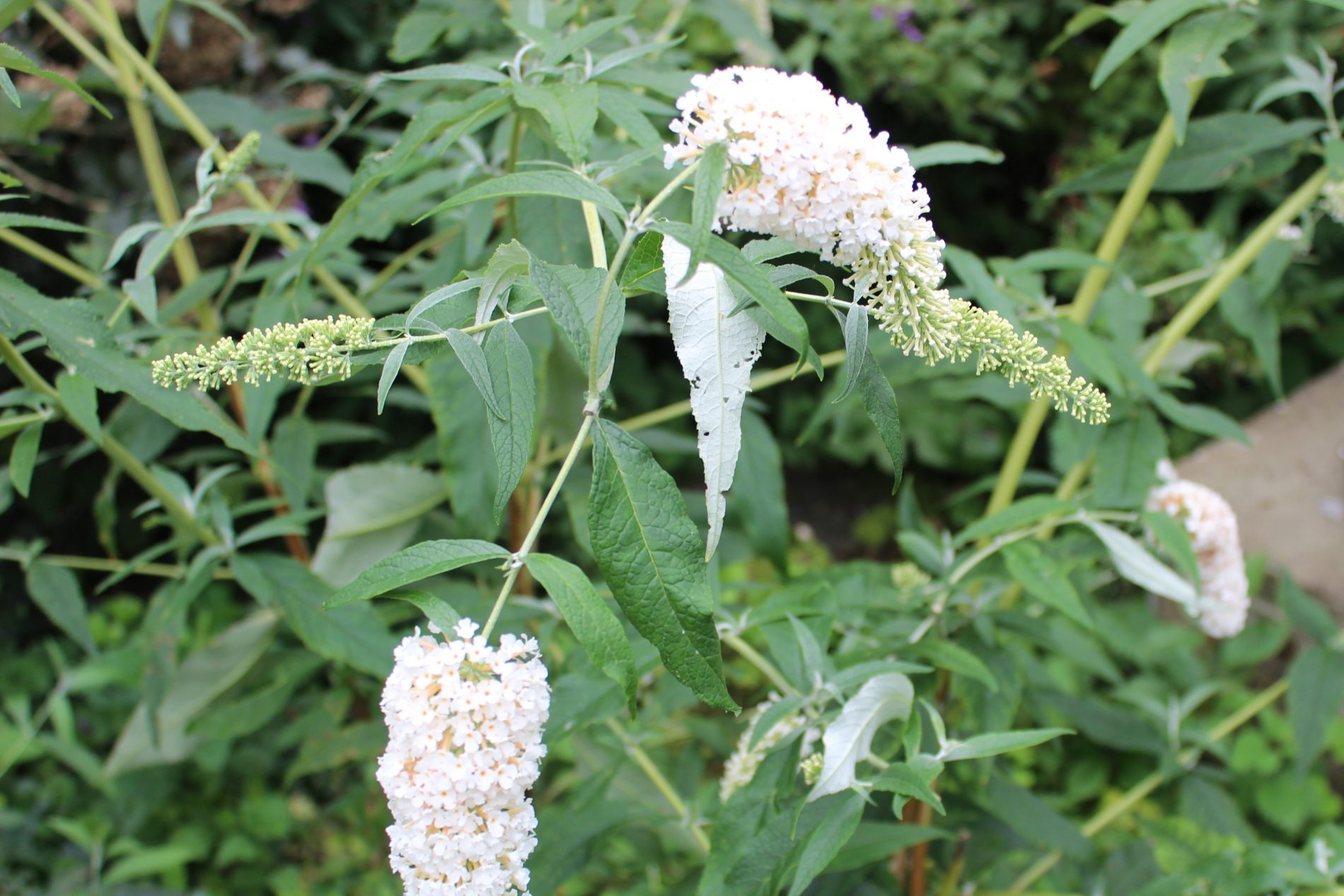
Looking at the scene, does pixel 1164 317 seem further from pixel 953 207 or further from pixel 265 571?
pixel 265 571

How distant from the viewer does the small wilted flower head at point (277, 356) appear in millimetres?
706

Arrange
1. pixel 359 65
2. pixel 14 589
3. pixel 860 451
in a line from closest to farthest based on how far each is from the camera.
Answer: pixel 14 589 < pixel 359 65 < pixel 860 451

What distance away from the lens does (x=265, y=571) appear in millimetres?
1311

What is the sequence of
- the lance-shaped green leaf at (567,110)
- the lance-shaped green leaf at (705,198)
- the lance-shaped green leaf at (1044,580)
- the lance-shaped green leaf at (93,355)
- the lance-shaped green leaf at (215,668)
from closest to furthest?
the lance-shaped green leaf at (705,198)
the lance-shaped green leaf at (567,110)
the lance-shaped green leaf at (93,355)
the lance-shaped green leaf at (1044,580)
the lance-shaped green leaf at (215,668)

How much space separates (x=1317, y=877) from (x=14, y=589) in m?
2.89

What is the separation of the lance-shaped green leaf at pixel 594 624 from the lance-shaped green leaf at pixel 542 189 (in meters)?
0.27

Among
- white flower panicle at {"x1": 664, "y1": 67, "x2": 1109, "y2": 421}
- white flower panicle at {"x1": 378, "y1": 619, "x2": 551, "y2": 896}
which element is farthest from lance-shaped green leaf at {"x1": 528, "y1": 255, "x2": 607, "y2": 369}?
white flower panicle at {"x1": 378, "y1": 619, "x2": 551, "y2": 896}

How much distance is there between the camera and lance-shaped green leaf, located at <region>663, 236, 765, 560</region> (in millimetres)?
708

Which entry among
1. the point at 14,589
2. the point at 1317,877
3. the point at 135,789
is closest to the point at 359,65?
the point at 14,589

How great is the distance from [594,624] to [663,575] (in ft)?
0.22

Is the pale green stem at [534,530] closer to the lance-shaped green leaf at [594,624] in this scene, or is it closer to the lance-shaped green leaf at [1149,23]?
the lance-shaped green leaf at [594,624]

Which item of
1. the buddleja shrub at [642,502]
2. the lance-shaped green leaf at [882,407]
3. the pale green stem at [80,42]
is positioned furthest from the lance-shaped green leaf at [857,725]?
the pale green stem at [80,42]

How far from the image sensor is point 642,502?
730mm

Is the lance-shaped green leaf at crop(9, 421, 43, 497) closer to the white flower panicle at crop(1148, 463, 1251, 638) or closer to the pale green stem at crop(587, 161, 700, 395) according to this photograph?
the pale green stem at crop(587, 161, 700, 395)
